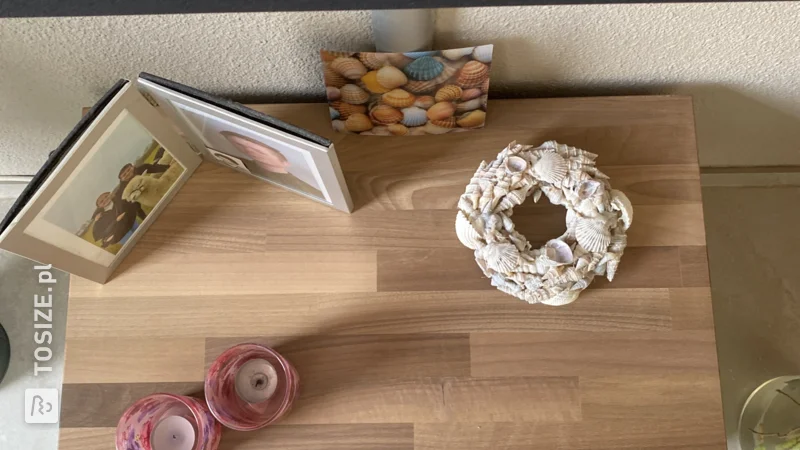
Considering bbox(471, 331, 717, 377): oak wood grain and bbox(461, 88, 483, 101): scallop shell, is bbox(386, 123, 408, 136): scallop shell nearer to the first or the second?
bbox(461, 88, 483, 101): scallop shell

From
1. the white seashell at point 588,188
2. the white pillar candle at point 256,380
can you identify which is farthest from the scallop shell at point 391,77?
the white pillar candle at point 256,380

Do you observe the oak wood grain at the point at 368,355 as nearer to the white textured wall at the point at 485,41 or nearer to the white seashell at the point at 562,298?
the white seashell at the point at 562,298

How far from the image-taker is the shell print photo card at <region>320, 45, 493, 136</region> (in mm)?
631

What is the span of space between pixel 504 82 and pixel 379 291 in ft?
0.96

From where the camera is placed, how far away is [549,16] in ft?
2.11

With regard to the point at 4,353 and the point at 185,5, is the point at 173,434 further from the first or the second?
the point at 4,353

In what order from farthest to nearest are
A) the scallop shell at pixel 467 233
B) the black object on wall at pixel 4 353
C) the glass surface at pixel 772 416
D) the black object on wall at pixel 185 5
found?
the black object on wall at pixel 4 353 → the glass surface at pixel 772 416 → the scallop shell at pixel 467 233 → the black object on wall at pixel 185 5

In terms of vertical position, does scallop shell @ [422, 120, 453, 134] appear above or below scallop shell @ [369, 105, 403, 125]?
below

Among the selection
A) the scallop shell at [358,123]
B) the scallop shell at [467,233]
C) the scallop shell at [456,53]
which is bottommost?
the scallop shell at [467,233]

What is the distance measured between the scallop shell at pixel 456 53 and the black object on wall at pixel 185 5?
25 cm

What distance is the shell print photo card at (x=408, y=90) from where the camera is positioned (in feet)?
2.07

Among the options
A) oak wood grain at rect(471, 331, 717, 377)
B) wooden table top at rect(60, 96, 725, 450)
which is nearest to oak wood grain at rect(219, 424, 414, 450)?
wooden table top at rect(60, 96, 725, 450)

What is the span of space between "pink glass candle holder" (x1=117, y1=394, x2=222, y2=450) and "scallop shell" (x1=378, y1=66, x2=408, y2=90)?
38 centimetres

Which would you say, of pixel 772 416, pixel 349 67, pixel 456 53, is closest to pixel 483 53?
pixel 456 53
